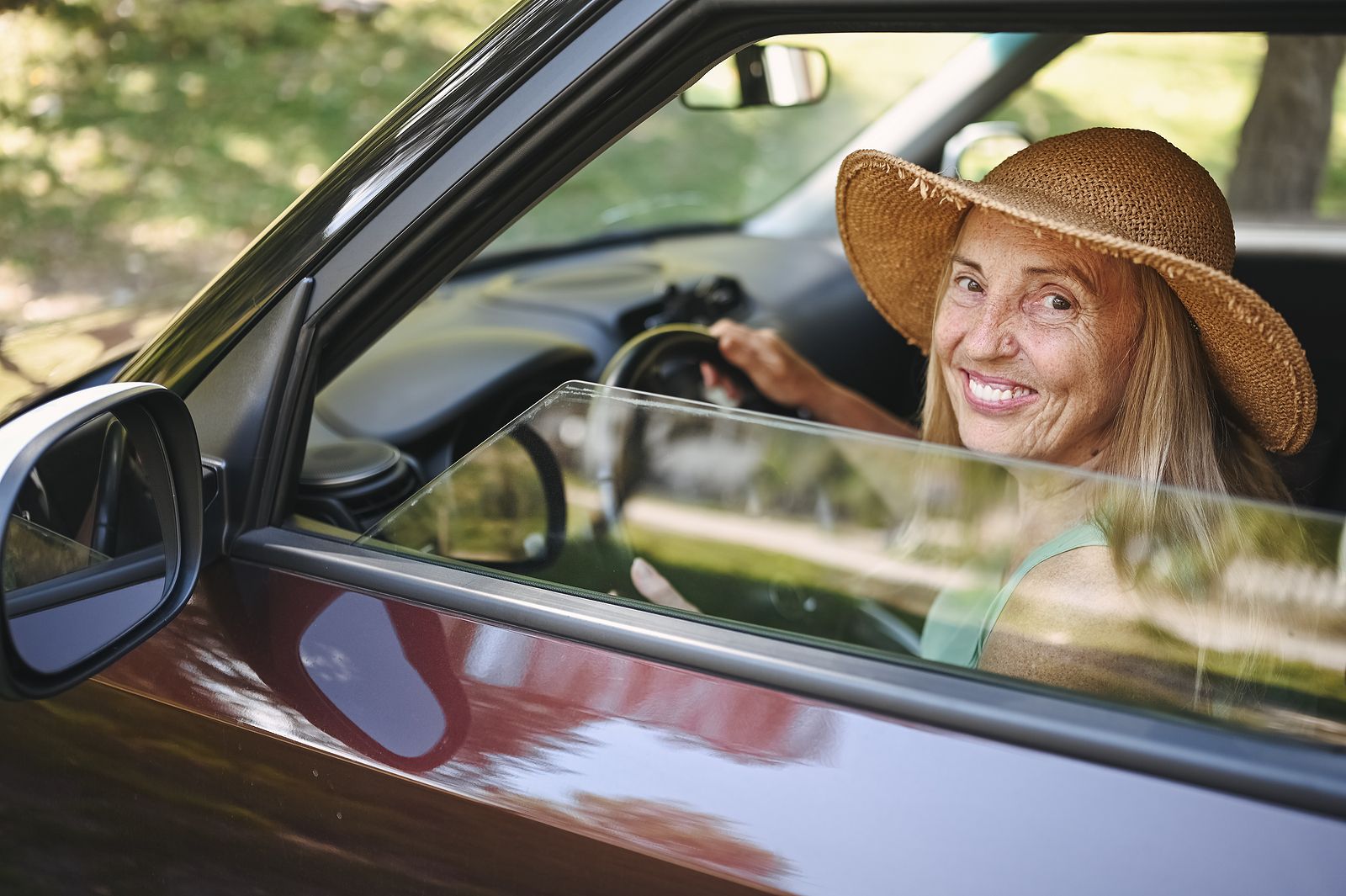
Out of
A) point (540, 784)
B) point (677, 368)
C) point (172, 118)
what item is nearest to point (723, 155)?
point (172, 118)

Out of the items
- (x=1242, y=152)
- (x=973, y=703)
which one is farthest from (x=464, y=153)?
(x=1242, y=152)

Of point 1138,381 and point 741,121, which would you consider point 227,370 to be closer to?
point 1138,381

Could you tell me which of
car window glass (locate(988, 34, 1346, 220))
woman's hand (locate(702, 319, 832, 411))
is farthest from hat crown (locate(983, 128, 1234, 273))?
car window glass (locate(988, 34, 1346, 220))

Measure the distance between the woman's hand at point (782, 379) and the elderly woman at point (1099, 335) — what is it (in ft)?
1.98

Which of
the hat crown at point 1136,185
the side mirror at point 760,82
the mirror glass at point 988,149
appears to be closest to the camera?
the hat crown at point 1136,185

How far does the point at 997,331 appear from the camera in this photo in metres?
1.64

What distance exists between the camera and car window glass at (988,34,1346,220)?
17.3 ft

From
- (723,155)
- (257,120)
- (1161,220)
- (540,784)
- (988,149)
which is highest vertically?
(257,120)

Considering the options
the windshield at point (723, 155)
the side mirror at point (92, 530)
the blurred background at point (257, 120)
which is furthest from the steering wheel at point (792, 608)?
the blurred background at point (257, 120)

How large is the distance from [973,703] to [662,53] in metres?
0.69

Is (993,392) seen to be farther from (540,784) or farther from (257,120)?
(257,120)

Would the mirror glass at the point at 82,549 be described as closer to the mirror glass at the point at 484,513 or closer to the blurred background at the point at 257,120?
the mirror glass at the point at 484,513

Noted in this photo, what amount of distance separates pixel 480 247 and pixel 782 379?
3.58ft

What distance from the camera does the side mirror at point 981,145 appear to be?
11.0ft
